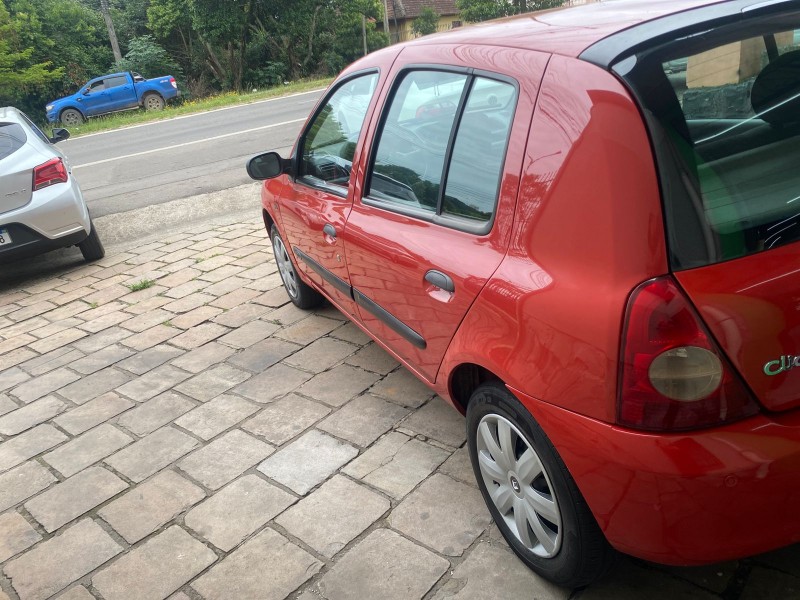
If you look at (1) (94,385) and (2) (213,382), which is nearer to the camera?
(2) (213,382)

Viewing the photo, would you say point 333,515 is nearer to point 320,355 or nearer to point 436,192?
point 436,192

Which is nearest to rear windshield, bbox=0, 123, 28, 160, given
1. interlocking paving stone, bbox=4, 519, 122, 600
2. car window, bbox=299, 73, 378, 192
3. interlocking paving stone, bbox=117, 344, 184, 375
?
interlocking paving stone, bbox=117, 344, 184, 375

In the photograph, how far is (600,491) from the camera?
5.99 feet

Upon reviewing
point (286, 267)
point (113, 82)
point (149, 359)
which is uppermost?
point (113, 82)

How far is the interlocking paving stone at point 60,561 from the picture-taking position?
8.51 feet

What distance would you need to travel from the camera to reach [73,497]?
312 centimetres

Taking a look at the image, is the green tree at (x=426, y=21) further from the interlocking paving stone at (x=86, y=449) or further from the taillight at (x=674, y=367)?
the taillight at (x=674, y=367)

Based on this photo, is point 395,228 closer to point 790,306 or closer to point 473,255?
point 473,255

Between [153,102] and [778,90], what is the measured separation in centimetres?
2765

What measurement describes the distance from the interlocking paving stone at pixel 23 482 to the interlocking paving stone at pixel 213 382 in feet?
2.77

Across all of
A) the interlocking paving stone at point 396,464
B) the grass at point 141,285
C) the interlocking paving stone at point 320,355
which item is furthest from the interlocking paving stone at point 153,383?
the grass at point 141,285

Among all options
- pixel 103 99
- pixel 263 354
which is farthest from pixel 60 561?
pixel 103 99

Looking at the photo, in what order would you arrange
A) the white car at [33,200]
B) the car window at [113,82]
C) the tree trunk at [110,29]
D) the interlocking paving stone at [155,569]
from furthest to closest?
the tree trunk at [110,29] → the car window at [113,82] → the white car at [33,200] → the interlocking paving stone at [155,569]

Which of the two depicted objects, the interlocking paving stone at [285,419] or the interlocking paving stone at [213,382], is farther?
the interlocking paving stone at [213,382]
